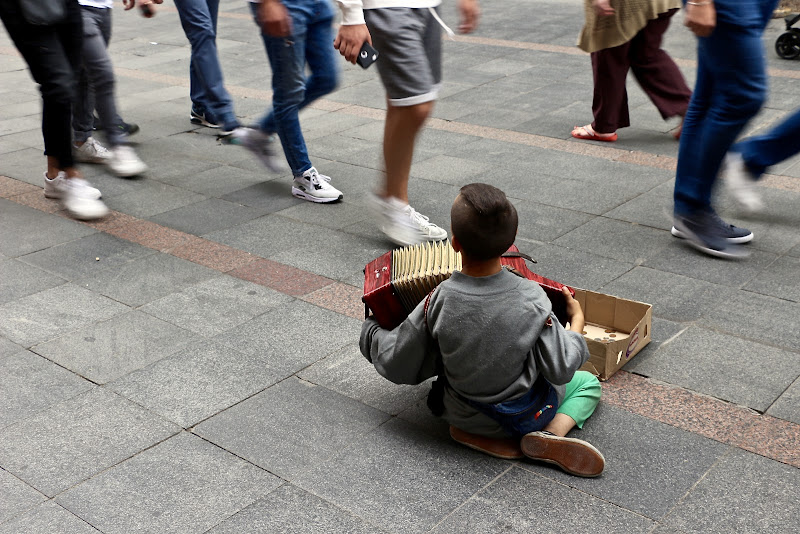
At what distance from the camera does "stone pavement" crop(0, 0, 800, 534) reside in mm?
2529

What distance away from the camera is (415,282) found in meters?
2.79

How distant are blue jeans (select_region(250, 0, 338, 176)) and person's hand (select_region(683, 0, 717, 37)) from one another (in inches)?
75.9

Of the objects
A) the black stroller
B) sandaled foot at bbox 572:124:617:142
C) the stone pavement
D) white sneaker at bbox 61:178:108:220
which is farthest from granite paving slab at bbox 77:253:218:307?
the black stroller

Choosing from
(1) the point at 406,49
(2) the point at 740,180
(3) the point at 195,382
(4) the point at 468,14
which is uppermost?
(4) the point at 468,14

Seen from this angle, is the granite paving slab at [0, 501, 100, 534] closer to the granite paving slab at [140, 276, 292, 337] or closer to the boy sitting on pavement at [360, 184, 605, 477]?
the boy sitting on pavement at [360, 184, 605, 477]

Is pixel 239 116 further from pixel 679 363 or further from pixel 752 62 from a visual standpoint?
pixel 679 363

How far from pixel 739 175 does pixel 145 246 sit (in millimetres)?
2916

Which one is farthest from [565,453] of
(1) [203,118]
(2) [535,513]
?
(1) [203,118]

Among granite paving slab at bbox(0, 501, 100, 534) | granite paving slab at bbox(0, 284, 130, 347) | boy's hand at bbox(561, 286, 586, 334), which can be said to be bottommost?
granite paving slab at bbox(0, 284, 130, 347)

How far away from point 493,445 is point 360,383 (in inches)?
24.3

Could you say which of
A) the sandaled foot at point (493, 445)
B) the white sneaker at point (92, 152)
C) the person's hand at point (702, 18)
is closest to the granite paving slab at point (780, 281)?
the person's hand at point (702, 18)

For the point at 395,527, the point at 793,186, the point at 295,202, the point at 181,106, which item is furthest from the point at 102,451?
the point at 181,106

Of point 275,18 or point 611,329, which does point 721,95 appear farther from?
point 275,18

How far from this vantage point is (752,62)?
3791mm
